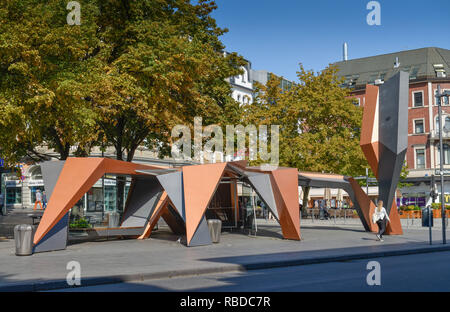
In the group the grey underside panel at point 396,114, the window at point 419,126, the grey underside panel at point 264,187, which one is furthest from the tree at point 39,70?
the window at point 419,126

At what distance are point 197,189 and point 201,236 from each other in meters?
1.67

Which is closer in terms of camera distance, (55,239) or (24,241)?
(24,241)

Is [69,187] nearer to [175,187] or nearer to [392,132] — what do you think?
[175,187]

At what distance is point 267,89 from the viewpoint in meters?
42.4

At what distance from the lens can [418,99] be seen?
62.7 m

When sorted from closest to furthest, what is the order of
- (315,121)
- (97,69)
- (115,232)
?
(97,69) → (115,232) → (315,121)

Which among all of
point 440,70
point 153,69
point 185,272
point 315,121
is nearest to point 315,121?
point 315,121

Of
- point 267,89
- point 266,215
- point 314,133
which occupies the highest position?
point 267,89

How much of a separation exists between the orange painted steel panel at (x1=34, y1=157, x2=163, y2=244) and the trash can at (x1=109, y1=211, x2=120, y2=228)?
407cm

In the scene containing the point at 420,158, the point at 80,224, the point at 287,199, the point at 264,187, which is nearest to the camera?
the point at 287,199

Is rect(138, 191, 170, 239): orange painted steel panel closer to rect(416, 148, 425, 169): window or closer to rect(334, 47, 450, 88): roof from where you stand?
rect(416, 148, 425, 169): window

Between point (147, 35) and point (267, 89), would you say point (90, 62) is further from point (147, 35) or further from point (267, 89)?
point (267, 89)
